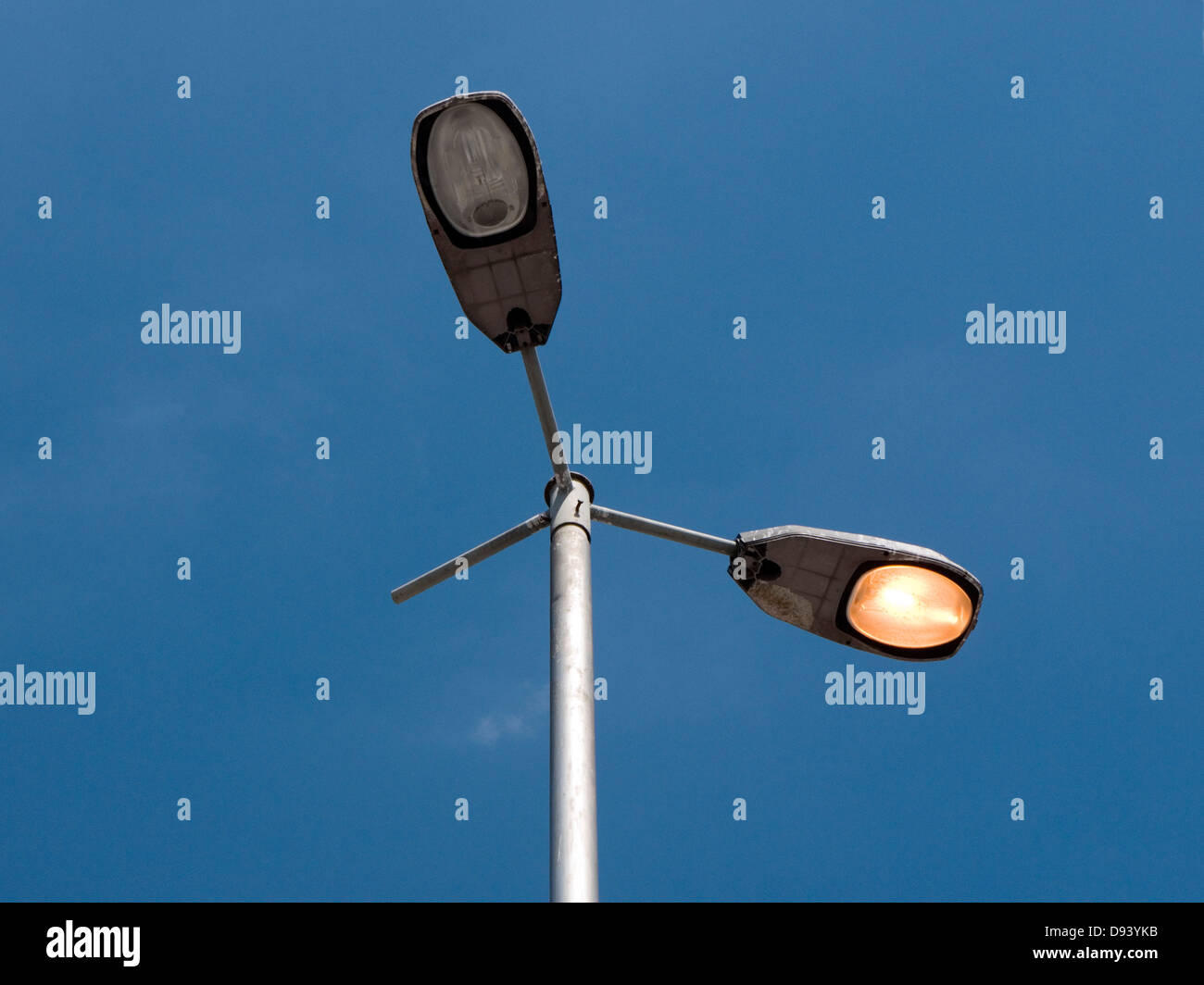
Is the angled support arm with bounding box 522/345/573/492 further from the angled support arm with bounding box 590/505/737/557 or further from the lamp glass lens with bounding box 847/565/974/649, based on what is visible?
the lamp glass lens with bounding box 847/565/974/649

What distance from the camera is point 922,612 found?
5.62 meters

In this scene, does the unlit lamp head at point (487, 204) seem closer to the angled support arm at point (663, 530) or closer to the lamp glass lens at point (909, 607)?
the angled support arm at point (663, 530)

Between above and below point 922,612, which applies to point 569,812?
below

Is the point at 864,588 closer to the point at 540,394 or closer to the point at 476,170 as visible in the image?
the point at 540,394

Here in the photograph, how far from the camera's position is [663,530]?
218 inches

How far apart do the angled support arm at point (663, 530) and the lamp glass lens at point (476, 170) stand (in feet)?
4.03

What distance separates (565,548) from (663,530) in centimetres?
55

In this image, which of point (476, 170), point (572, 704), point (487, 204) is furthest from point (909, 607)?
point (476, 170)

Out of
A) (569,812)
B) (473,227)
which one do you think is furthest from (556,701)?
(473,227)

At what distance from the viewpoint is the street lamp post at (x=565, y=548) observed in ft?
15.0
